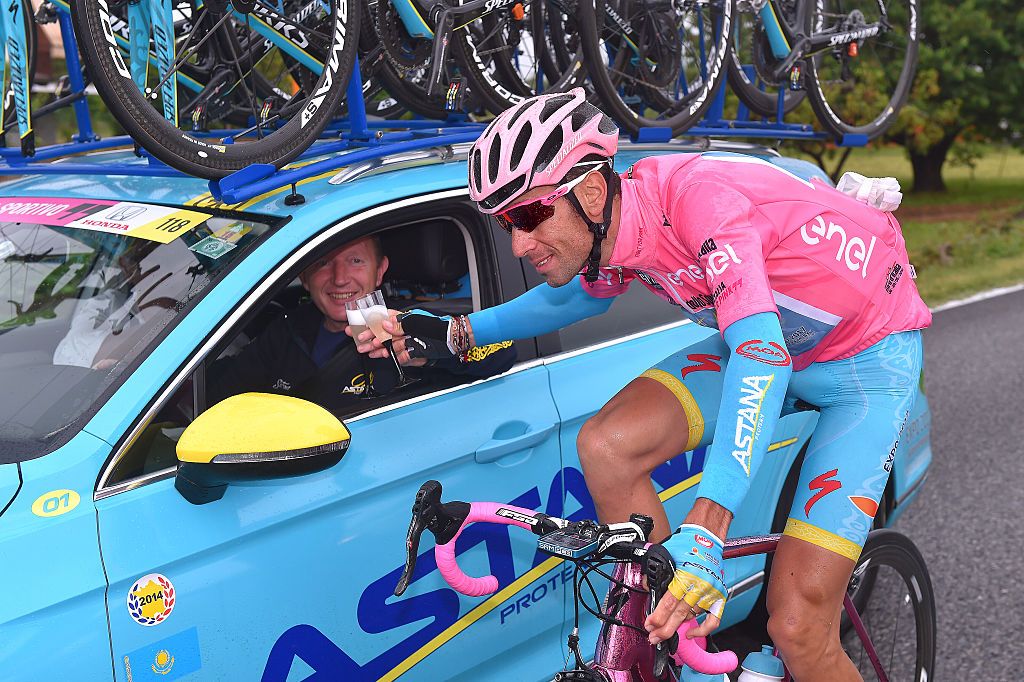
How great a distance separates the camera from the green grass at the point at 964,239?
1316cm

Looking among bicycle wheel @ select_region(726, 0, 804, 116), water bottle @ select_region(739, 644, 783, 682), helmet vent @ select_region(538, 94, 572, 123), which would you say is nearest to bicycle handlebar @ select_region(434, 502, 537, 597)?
helmet vent @ select_region(538, 94, 572, 123)

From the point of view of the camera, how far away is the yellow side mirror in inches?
82.0

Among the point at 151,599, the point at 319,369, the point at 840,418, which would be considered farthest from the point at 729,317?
the point at 151,599

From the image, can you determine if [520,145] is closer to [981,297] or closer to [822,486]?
[822,486]

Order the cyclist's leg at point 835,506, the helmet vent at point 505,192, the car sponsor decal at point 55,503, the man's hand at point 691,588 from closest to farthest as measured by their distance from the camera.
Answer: the man's hand at point 691,588 < the car sponsor decal at point 55,503 < the helmet vent at point 505,192 < the cyclist's leg at point 835,506

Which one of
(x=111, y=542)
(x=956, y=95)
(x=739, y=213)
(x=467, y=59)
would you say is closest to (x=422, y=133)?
(x=467, y=59)

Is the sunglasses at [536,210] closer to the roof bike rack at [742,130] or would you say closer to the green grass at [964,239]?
the roof bike rack at [742,130]

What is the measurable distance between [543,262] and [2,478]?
4.24 feet

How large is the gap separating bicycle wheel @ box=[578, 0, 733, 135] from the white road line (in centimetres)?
698

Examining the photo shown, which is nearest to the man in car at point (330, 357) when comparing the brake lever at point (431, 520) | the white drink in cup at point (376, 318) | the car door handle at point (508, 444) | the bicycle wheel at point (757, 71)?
the white drink in cup at point (376, 318)

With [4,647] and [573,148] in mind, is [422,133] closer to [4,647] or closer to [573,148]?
[573,148]

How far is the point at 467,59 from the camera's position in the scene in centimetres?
421

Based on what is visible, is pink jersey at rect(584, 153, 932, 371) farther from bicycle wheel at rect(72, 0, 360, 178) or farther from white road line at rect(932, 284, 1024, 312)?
white road line at rect(932, 284, 1024, 312)

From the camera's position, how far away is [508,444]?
2.92 m
